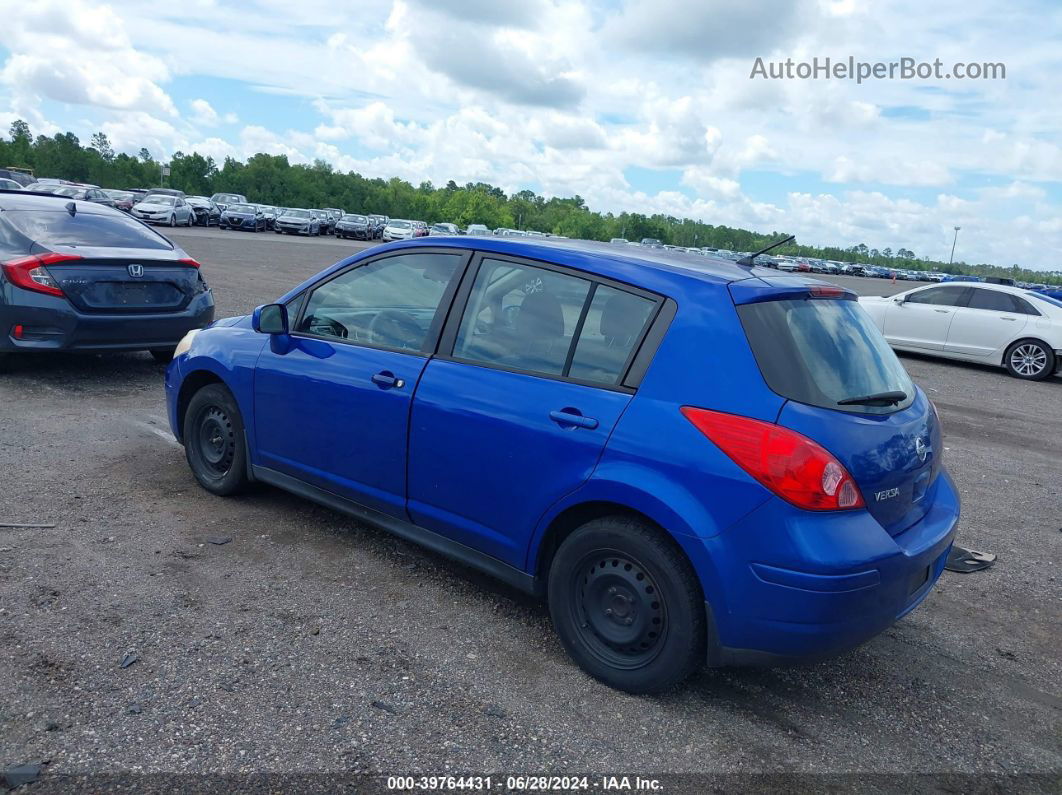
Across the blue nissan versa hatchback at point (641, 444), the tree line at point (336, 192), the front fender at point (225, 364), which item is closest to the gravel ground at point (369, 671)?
the blue nissan versa hatchback at point (641, 444)

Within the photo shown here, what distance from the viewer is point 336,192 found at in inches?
5044

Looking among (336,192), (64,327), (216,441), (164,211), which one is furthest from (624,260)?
(336,192)

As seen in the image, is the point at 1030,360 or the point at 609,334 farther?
the point at 1030,360

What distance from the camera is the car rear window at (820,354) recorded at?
3.28 m

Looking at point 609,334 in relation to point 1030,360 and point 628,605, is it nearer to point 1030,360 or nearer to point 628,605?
point 628,605

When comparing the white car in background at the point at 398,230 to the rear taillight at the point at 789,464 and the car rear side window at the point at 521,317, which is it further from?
the rear taillight at the point at 789,464

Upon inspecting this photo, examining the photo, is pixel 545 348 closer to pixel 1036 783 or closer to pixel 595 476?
pixel 595 476

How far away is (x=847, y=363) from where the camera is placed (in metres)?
3.56

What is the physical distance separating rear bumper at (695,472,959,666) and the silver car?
40392 mm

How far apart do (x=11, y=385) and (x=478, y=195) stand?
422 feet

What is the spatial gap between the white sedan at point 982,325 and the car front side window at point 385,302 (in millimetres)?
12705

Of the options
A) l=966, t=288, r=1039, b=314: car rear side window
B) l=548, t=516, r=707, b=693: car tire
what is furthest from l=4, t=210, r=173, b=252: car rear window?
l=966, t=288, r=1039, b=314: car rear side window

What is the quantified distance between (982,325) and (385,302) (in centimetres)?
1360

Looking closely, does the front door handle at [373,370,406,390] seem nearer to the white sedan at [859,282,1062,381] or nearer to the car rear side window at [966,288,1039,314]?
the white sedan at [859,282,1062,381]
